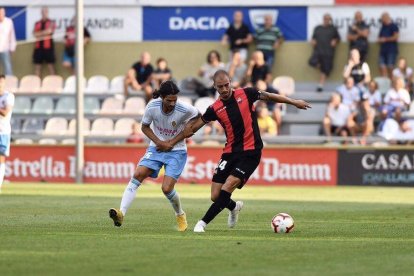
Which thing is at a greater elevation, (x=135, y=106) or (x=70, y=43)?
(x=70, y=43)

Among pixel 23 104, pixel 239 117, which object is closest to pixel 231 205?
pixel 239 117

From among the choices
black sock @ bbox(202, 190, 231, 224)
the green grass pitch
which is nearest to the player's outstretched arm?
black sock @ bbox(202, 190, 231, 224)

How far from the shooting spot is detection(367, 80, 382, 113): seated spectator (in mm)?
33781

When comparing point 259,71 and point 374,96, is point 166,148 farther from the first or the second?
point 374,96

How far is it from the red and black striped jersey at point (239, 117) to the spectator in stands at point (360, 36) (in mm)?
18769

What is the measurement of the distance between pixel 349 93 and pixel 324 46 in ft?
7.23

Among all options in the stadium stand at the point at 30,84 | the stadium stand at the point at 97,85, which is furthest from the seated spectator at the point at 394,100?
the stadium stand at the point at 30,84

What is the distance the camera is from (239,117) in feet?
53.6

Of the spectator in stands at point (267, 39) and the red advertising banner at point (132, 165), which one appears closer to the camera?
the red advertising banner at point (132, 165)

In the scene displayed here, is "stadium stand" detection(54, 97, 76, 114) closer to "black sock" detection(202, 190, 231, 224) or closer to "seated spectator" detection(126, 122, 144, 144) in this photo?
"seated spectator" detection(126, 122, 144, 144)

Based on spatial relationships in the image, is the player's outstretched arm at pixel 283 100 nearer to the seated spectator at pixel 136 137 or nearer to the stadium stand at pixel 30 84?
the seated spectator at pixel 136 137

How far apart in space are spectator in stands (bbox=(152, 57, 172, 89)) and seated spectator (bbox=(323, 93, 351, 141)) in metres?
4.58

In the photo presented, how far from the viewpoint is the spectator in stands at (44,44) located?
37066mm

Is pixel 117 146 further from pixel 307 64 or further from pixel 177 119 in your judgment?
pixel 177 119
